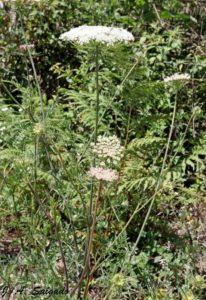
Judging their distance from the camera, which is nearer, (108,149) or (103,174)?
(103,174)

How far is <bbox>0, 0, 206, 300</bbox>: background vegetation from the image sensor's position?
2611 mm

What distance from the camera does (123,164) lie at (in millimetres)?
3457

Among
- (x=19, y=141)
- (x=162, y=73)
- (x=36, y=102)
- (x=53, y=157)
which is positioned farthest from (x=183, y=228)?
(x=162, y=73)

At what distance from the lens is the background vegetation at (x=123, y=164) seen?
2.61m

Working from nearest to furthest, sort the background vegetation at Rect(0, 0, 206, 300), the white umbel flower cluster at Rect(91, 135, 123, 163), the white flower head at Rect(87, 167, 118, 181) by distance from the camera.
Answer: the white flower head at Rect(87, 167, 118, 181) → the white umbel flower cluster at Rect(91, 135, 123, 163) → the background vegetation at Rect(0, 0, 206, 300)

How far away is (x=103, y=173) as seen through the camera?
1.99m

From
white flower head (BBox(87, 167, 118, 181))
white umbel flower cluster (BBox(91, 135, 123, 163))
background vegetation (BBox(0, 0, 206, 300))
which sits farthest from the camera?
background vegetation (BBox(0, 0, 206, 300))

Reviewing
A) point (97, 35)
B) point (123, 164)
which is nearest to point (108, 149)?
point (97, 35)

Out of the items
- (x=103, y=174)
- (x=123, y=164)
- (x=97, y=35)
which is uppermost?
(x=97, y=35)

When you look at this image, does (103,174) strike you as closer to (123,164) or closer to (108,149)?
(108,149)

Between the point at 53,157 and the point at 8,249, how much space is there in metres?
0.70

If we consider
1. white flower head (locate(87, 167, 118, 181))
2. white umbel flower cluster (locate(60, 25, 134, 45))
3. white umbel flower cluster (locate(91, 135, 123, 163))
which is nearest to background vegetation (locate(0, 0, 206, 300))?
white umbel flower cluster (locate(60, 25, 134, 45))

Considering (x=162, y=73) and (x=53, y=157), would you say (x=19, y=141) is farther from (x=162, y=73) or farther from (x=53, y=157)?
(x=162, y=73)

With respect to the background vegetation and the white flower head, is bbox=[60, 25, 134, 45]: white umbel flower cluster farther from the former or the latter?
the white flower head
